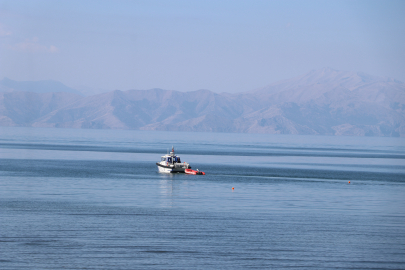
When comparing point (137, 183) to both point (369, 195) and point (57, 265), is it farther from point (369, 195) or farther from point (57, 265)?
point (57, 265)

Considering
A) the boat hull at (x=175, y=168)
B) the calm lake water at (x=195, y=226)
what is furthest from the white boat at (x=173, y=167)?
the calm lake water at (x=195, y=226)

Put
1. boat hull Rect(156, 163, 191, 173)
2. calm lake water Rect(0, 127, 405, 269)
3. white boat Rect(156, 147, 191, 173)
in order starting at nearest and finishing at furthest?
calm lake water Rect(0, 127, 405, 269), boat hull Rect(156, 163, 191, 173), white boat Rect(156, 147, 191, 173)

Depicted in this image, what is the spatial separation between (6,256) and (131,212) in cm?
2088

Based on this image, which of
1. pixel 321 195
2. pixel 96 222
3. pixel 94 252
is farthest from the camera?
pixel 321 195

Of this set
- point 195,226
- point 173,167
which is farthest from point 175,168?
point 195,226

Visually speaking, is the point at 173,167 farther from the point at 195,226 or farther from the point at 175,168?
the point at 195,226

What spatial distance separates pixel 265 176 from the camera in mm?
109812

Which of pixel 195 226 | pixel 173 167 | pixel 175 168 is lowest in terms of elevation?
pixel 195 226

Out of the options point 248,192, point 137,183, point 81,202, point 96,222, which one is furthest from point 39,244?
point 137,183

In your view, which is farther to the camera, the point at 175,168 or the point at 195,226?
the point at 175,168

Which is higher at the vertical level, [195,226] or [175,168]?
[175,168]

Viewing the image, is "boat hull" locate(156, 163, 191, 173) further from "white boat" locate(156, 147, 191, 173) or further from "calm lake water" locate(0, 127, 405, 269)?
"calm lake water" locate(0, 127, 405, 269)

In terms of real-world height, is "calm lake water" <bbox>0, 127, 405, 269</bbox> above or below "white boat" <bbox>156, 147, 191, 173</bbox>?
below

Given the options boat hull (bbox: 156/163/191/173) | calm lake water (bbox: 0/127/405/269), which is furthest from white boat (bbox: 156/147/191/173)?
calm lake water (bbox: 0/127/405/269)
